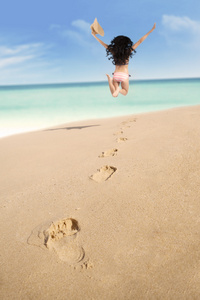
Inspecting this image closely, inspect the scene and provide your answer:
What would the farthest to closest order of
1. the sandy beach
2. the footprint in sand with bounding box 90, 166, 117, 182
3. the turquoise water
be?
1. the turquoise water
2. the footprint in sand with bounding box 90, 166, 117, 182
3. the sandy beach

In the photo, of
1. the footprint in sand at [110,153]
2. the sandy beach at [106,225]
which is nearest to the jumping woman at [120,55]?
the footprint in sand at [110,153]

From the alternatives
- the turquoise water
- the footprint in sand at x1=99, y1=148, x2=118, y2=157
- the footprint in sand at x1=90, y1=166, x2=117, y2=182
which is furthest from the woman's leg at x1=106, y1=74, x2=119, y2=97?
the turquoise water

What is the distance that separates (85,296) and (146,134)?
2377mm

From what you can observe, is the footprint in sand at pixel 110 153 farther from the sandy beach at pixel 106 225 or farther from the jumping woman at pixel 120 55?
the jumping woman at pixel 120 55

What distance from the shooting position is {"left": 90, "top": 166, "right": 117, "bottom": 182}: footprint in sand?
7.13 feet

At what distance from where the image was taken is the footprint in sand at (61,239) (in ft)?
4.53

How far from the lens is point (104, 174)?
2.25 meters

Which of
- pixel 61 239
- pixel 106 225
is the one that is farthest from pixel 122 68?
pixel 61 239

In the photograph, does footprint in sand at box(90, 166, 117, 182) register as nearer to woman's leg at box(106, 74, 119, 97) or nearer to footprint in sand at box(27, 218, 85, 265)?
footprint in sand at box(27, 218, 85, 265)

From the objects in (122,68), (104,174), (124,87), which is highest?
(122,68)

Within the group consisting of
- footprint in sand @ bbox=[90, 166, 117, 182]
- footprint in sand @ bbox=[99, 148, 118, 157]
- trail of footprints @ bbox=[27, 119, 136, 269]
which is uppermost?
footprint in sand @ bbox=[99, 148, 118, 157]

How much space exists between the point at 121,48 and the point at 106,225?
262cm

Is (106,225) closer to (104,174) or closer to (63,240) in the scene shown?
(63,240)

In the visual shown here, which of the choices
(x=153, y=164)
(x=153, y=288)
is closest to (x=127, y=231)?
(x=153, y=288)
